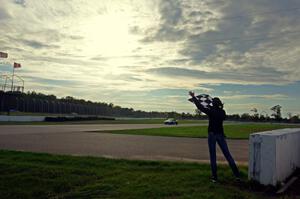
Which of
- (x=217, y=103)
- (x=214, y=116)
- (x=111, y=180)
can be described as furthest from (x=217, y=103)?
(x=111, y=180)

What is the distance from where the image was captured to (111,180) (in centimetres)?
820

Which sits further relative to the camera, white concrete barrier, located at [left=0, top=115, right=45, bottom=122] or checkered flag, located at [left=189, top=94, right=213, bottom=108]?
white concrete barrier, located at [left=0, top=115, right=45, bottom=122]

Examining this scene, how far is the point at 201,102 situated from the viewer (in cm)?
805

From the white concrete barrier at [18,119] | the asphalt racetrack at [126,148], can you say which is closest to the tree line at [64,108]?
the white concrete barrier at [18,119]

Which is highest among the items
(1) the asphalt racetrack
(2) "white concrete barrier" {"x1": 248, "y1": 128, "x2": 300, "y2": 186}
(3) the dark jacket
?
(3) the dark jacket

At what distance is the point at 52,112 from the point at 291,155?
77508mm

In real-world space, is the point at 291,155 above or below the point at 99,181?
above

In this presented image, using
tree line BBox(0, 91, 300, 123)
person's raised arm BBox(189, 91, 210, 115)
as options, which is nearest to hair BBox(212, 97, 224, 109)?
person's raised arm BBox(189, 91, 210, 115)

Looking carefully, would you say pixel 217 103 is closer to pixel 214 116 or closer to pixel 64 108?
pixel 214 116

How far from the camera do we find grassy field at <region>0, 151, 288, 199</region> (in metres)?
7.05

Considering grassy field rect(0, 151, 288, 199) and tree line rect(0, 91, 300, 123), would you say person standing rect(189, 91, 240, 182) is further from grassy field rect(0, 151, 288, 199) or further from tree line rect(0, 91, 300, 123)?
tree line rect(0, 91, 300, 123)

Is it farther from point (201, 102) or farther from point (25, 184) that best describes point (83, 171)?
point (201, 102)

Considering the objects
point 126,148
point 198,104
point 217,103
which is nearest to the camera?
point 198,104

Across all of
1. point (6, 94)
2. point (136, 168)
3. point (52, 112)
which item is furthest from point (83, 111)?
point (136, 168)
